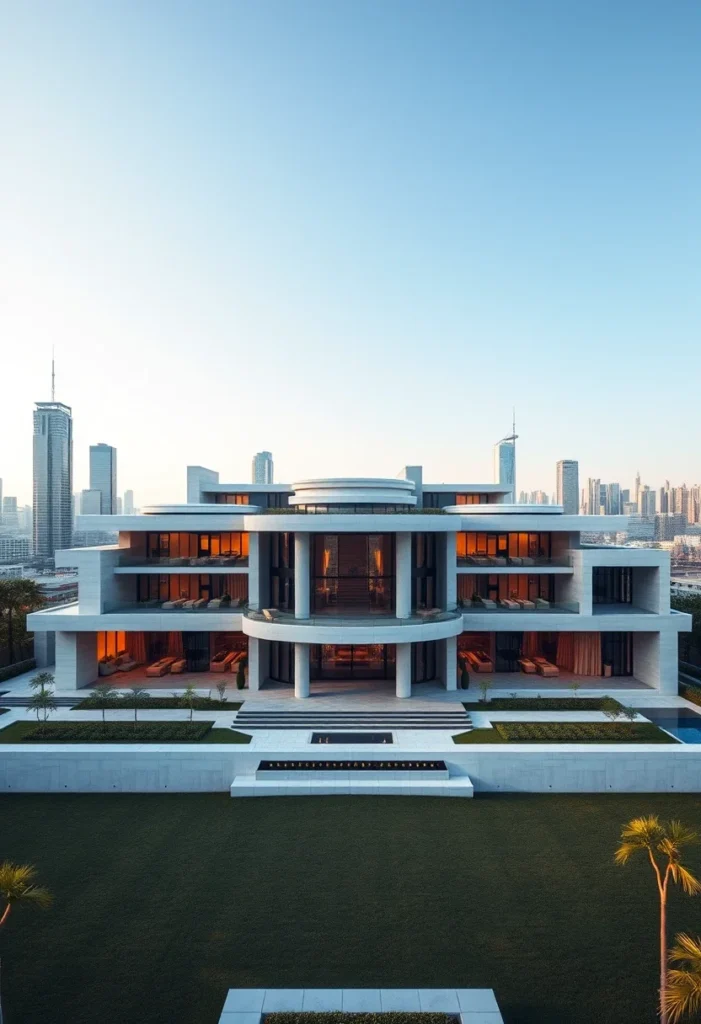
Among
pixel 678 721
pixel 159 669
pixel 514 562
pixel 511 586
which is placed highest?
pixel 514 562

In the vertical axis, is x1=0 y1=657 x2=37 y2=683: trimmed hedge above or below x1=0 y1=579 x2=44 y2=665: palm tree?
below

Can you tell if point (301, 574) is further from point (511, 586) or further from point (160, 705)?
point (511, 586)

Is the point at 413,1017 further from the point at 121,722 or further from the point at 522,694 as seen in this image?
the point at 522,694

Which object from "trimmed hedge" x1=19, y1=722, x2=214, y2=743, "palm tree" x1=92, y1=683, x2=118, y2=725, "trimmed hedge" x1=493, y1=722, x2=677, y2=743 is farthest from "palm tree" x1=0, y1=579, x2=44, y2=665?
"trimmed hedge" x1=493, y1=722, x2=677, y2=743

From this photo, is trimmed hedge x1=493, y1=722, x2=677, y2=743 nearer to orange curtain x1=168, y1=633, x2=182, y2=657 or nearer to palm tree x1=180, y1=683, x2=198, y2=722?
palm tree x1=180, y1=683, x2=198, y2=722

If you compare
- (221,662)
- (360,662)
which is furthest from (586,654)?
(221,662)

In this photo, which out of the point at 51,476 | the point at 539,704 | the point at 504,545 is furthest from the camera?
the point at 51,476

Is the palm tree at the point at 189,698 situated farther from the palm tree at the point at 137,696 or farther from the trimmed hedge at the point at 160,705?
the palm tree at the point at 137,696
